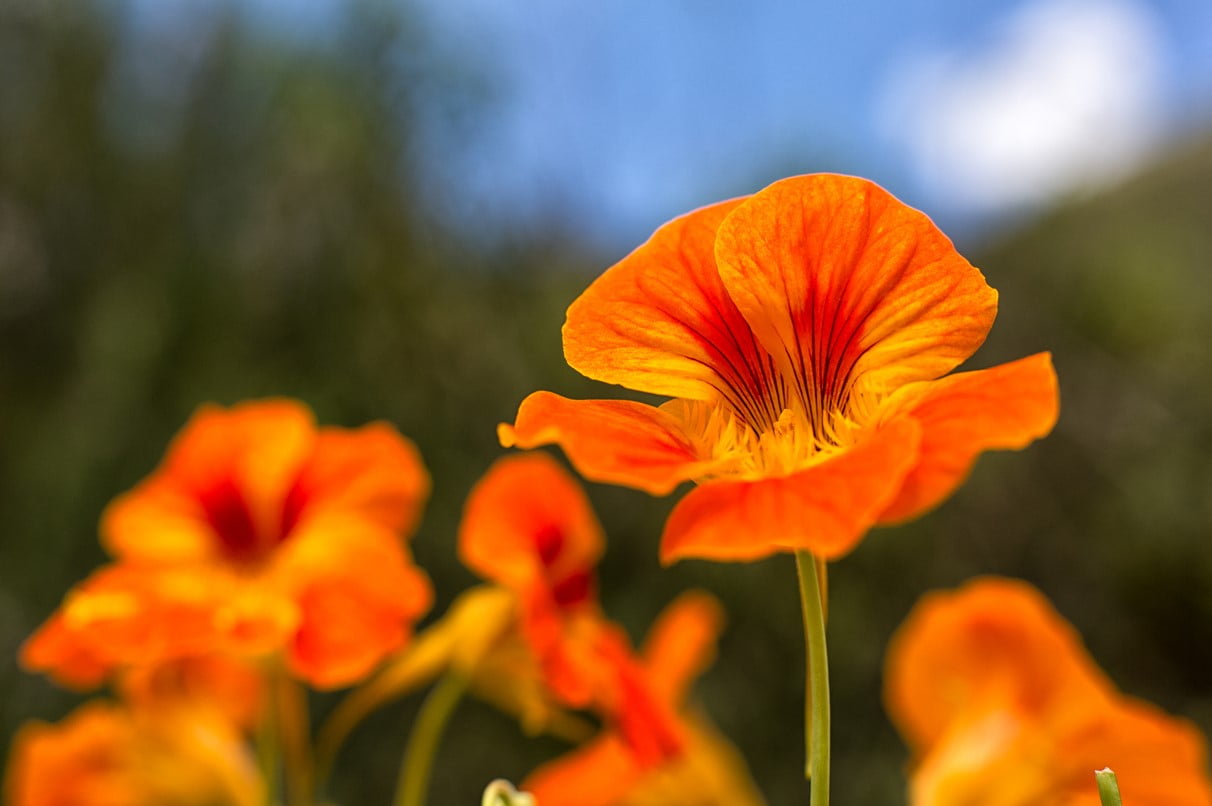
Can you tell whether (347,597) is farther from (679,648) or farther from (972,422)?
(972,422)

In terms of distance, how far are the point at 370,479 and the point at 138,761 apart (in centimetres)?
35

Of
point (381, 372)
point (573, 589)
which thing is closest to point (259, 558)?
point (573, 589)

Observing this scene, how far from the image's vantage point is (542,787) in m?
0.76

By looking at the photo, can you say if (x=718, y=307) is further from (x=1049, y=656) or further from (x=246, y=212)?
(x=246, y=212)

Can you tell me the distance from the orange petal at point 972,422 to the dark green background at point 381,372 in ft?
6.11

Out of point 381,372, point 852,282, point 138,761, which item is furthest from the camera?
point 381,372

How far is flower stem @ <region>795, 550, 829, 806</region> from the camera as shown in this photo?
1.26ft

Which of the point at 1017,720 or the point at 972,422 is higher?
the point at 972,422

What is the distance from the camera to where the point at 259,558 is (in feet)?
2.79

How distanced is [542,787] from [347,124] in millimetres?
2088

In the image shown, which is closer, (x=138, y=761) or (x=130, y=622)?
(x=130, y=622)

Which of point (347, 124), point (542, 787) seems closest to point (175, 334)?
point (347, 124)

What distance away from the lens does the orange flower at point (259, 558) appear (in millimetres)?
679

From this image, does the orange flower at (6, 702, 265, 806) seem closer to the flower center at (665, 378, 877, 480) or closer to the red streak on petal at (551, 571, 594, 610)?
the red streak on petal at (551, 571, 594, 610)
